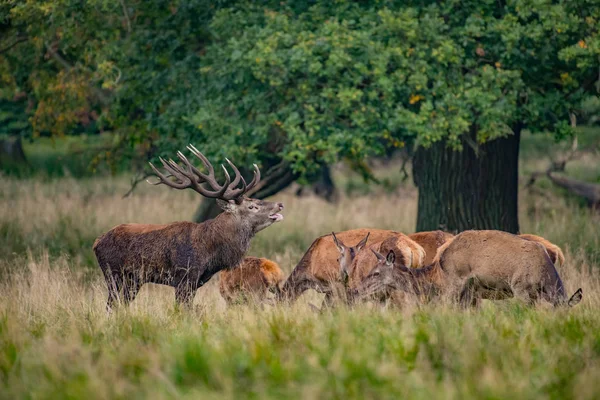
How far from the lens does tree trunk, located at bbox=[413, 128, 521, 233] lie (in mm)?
15070

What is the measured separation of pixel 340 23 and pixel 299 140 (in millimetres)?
2153

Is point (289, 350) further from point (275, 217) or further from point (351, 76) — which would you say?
point (351, 76)

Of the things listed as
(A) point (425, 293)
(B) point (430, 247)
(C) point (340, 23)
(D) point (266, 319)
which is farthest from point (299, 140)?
(D) point (266, 319)

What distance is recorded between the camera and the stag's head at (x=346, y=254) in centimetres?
1057

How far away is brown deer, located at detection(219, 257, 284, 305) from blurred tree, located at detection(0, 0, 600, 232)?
2234 millimetres

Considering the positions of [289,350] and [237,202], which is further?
[237,202]

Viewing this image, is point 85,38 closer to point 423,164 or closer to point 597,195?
point 423,164

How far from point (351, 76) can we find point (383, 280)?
482cm

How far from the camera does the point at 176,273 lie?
36.3 feet

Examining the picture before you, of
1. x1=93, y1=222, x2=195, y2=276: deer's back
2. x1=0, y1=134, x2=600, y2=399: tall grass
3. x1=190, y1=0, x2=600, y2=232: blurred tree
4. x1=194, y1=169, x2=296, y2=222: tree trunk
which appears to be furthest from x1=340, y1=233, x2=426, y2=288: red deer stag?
x1=194, y1=169, x2=296, y2=222: tree trunk

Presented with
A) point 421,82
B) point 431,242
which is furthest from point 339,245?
point 421,82

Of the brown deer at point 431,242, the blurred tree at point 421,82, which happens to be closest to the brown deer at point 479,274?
the brown deer at point 431,242

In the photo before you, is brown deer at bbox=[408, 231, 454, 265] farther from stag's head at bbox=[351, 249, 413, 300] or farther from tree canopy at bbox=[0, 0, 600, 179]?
tree canopy at bbox=[0, 0, 600, 179]

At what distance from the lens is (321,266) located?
11180 millimetres
